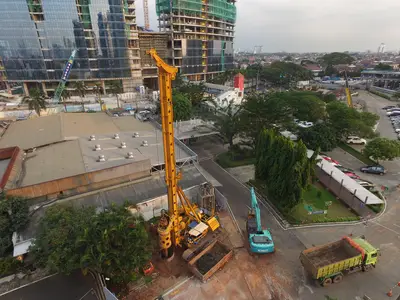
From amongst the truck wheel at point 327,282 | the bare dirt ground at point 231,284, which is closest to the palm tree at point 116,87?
the bare dirt ground at point 231,284

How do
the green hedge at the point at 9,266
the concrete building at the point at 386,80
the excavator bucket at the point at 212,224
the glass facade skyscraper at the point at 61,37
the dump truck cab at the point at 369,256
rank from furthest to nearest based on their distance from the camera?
the concrete building at the point at 386,80 < the glass facade skyscraper at the point at 61,37 < the excavator bucket at the point at 212,224 < the green hedge at the point at 9,266 < the dump truck cab at the point at 369,256

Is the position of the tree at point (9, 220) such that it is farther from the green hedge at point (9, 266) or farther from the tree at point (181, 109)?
the tree at point (181, 109)

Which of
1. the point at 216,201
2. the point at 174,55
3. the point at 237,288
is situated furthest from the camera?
the point at 174,55

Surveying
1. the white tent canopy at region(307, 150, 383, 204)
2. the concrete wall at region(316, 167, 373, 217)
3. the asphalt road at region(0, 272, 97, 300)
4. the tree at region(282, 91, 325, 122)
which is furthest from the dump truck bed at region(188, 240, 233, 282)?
the tree at region(282, 91, 325, 122)

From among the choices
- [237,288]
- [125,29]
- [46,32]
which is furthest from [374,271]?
[46,32]

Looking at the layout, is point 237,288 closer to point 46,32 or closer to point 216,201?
point 216,201

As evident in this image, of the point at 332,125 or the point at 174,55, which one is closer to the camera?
the point at 332,125

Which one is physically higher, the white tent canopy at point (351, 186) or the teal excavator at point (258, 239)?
the white tent canopy at point (351, 186)

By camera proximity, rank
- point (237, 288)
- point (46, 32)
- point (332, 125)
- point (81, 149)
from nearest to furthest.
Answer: point (237, 288)
point (81, 149)
point (332, 125)
point (46, 32)
